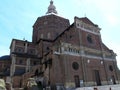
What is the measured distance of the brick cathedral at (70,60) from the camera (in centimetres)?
2238

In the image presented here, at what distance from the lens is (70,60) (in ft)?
76.9

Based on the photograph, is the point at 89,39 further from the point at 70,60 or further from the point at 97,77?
the point at 70,60

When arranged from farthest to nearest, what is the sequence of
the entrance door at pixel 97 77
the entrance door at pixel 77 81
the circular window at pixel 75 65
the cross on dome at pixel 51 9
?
the cross on dome at pixel 51 9
the entrance door at pixel 97 77
the circular window at pixel 75 65
the entrance door at pixel 77 81

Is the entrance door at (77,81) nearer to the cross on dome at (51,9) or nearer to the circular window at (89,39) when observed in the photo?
the circular window at (89,39)

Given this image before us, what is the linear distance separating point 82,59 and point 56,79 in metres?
6.69

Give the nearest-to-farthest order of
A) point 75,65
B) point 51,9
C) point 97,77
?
point 75,65 < point 97,77 < point 51,9


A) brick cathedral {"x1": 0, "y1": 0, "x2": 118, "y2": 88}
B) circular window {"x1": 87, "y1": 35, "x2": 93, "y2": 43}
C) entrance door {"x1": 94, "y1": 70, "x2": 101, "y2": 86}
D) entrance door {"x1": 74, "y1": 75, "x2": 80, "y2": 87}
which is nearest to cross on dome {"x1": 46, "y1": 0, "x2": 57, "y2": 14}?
brick cathedral {"x1": 0, "y1": 0, "x2": 118, "y2": 88}

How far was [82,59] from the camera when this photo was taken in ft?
81.9

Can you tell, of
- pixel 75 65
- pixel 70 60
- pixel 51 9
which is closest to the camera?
pixel 70 60

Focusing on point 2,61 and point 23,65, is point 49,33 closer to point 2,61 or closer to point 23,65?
point 23,65

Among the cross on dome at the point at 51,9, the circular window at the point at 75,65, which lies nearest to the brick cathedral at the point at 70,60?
the circular window at the point at 75,65

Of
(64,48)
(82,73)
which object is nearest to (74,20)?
(64,48)

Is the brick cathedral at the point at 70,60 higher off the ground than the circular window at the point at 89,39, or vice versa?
the circular window at the point at 89,39

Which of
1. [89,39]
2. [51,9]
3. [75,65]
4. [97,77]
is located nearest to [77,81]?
[75,65]
